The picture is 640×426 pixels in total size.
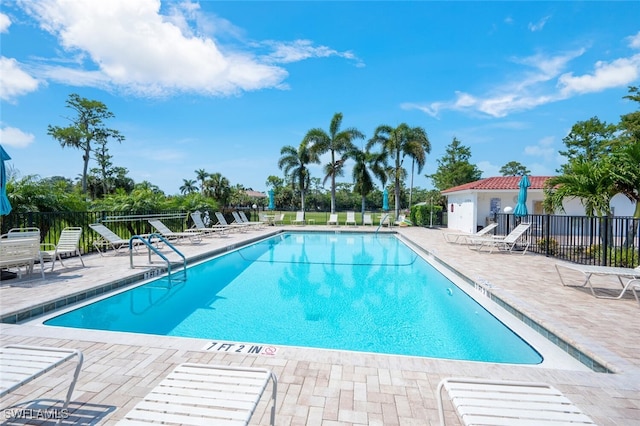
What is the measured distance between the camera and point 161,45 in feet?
32.8

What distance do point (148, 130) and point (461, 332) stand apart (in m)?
26.6

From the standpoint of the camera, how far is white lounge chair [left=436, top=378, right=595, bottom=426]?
1.67 metres

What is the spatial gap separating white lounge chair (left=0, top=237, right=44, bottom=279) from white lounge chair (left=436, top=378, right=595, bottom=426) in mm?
7814

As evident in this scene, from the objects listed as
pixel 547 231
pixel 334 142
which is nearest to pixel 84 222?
pixel 547 231

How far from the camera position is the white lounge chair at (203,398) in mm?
1638

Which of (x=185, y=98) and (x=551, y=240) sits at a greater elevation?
(x=185, y=98)

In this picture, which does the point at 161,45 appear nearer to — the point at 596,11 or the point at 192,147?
the point at 596,11

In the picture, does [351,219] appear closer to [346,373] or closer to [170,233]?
[170,233]

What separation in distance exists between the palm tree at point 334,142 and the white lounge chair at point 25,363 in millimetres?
22254

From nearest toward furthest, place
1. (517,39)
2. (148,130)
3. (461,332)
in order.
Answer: (461,332)
(517,39)
(148,130)

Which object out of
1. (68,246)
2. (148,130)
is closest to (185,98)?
(148,130)

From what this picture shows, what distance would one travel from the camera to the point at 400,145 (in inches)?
928

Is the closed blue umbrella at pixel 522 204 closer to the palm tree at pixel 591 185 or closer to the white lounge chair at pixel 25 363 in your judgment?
the palm tree at pixel 591 185

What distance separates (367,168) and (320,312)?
19.7m
